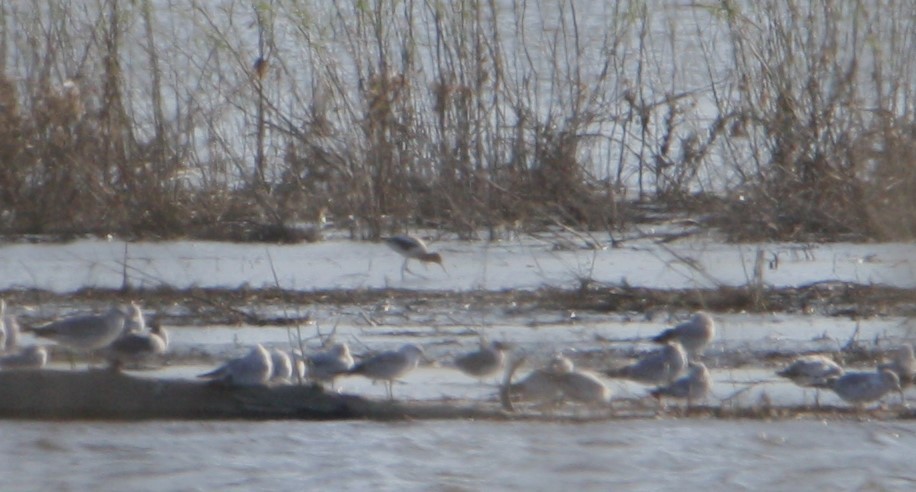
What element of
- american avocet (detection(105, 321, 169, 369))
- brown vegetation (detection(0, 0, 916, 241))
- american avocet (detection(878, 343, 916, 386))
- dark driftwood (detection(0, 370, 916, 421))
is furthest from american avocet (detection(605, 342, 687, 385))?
brown vegetation (detection(0, 0, 916, 241))

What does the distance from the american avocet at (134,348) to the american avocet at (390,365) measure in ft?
2.60

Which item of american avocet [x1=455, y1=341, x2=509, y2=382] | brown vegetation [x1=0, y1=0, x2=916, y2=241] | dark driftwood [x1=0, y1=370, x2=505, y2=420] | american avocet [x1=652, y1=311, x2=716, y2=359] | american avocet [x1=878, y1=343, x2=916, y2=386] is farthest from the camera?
brown vegetation [x1=0, y1=0, x2=916, y2=241]

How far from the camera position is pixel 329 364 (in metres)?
6.19

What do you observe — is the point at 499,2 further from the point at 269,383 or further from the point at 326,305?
the point at 269,383

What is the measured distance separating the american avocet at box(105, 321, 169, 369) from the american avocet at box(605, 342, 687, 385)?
1.74 meters

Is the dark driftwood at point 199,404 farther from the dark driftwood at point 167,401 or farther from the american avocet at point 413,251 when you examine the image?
the american avocet at point 413,251

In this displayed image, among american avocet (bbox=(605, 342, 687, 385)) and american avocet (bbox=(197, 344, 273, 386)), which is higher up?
american avocet (bbox=(605, 342, 687, 385))

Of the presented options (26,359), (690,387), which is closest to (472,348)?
(690,387)

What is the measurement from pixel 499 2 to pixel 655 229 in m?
1.75

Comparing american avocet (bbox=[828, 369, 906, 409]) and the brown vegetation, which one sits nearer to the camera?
american avocet (bbox=[828, 369, 906, 409])

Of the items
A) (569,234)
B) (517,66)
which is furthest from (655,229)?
(517,66)

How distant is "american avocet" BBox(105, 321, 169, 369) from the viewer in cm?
627

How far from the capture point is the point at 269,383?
5.70 metres

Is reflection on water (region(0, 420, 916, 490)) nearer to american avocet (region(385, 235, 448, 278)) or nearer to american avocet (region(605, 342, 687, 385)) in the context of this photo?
american avocet (region(605, 342, 687, 385))
